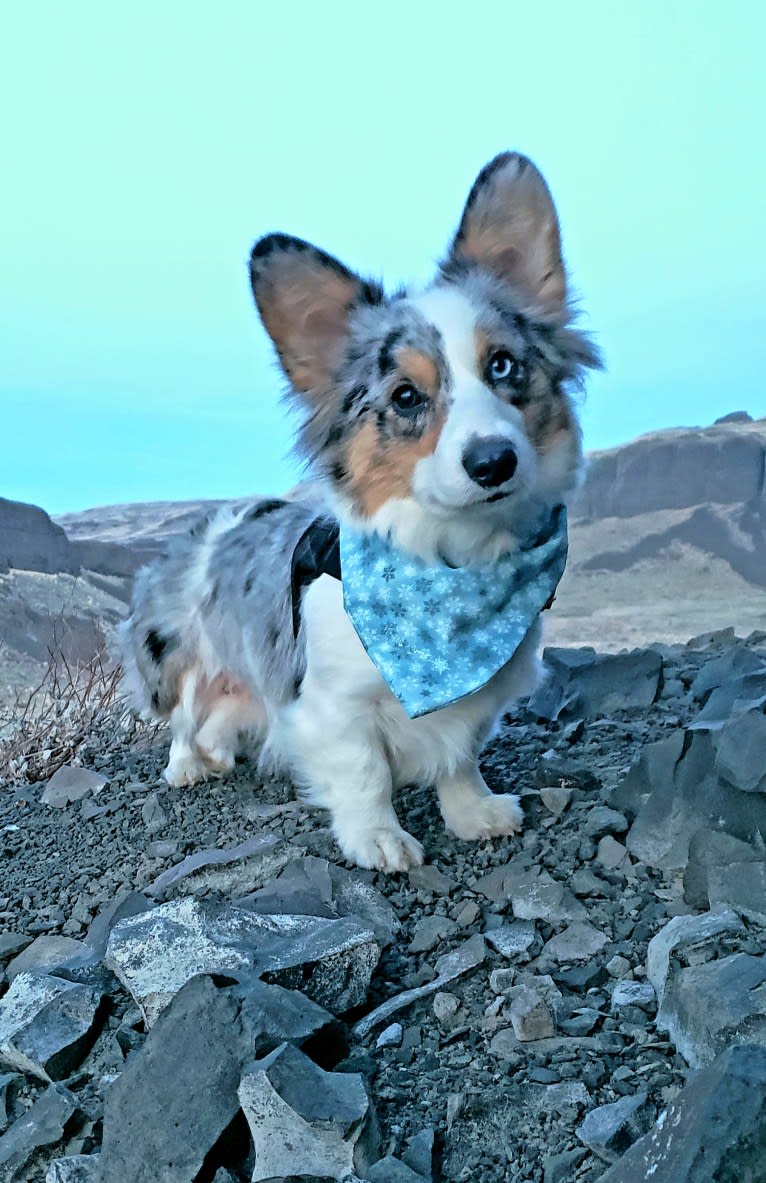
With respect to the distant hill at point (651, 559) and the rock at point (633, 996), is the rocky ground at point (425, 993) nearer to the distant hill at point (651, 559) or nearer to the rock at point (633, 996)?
the rock at point (633, 996)

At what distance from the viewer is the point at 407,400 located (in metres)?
2.39

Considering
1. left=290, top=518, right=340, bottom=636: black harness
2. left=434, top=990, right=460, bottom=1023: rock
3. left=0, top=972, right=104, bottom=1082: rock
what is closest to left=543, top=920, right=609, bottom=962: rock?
left=434, top=990, right=460, bottom=1023: rock

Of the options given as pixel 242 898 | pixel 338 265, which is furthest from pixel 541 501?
pixel 242 898

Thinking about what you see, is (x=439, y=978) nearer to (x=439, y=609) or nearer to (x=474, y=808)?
(x=474, y=808)

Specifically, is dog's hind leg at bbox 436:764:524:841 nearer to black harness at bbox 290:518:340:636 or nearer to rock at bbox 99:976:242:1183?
black harness at bbox 290:518:340:636

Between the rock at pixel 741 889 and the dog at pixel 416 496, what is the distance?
715mm

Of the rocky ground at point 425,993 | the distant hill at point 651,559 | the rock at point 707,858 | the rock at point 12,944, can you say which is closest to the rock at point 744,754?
the rocky ground at point 425,993

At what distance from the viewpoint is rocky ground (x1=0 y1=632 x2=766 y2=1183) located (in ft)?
5.03

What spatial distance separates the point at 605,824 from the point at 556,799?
0.26 meters

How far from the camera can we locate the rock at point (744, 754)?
2.19 meters

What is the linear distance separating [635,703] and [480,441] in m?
1.75

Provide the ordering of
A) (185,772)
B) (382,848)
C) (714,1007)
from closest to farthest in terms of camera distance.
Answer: (714,1007), (382,848), (185,772)

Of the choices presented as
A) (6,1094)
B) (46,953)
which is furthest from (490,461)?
(46,953)

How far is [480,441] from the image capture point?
2.16 meters
